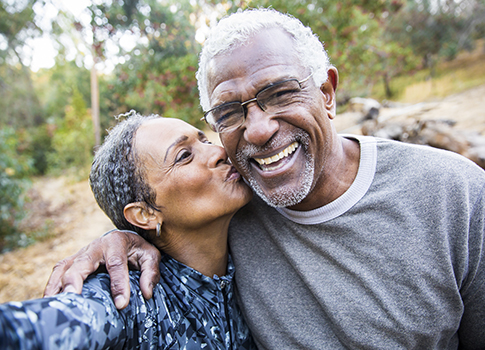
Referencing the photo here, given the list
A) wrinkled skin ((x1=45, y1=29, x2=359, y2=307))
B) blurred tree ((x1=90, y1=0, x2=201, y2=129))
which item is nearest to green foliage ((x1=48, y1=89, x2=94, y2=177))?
blurred tree ((x1=90, y1=0, x2=201, y2=129))

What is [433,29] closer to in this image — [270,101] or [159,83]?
[159,83]

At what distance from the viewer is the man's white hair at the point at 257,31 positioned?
176 cm

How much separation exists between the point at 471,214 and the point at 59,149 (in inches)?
670

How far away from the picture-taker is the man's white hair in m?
1.76

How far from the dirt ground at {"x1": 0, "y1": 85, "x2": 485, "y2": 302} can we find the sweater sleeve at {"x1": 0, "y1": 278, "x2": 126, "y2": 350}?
4.55m

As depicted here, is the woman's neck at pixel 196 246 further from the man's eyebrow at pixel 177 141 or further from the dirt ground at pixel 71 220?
the dirt ground at pixel 71 220

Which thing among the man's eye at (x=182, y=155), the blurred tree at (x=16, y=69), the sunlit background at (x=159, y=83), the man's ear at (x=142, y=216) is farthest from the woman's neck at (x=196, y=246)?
the blurred tree at (x=16, y=69)

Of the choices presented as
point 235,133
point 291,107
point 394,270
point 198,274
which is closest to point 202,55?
point 235,133

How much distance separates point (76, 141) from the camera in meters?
14.0

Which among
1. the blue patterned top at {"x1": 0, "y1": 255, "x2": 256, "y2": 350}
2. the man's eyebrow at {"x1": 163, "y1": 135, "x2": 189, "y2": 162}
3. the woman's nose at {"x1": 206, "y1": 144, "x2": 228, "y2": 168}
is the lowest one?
the blue patterned top at {"x1": 0, "y1": 255, "x2": 256, "y2": 350}

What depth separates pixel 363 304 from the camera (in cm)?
165

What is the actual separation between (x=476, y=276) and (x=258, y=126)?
1.45 meters

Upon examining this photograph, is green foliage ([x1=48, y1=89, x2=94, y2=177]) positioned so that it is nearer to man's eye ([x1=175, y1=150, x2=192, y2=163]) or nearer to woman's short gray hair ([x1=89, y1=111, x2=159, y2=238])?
woman's short gray hair ([x1=89, y1=111, x2=159, y2=238])

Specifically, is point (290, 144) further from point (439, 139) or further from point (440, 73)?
point (440, 73)
